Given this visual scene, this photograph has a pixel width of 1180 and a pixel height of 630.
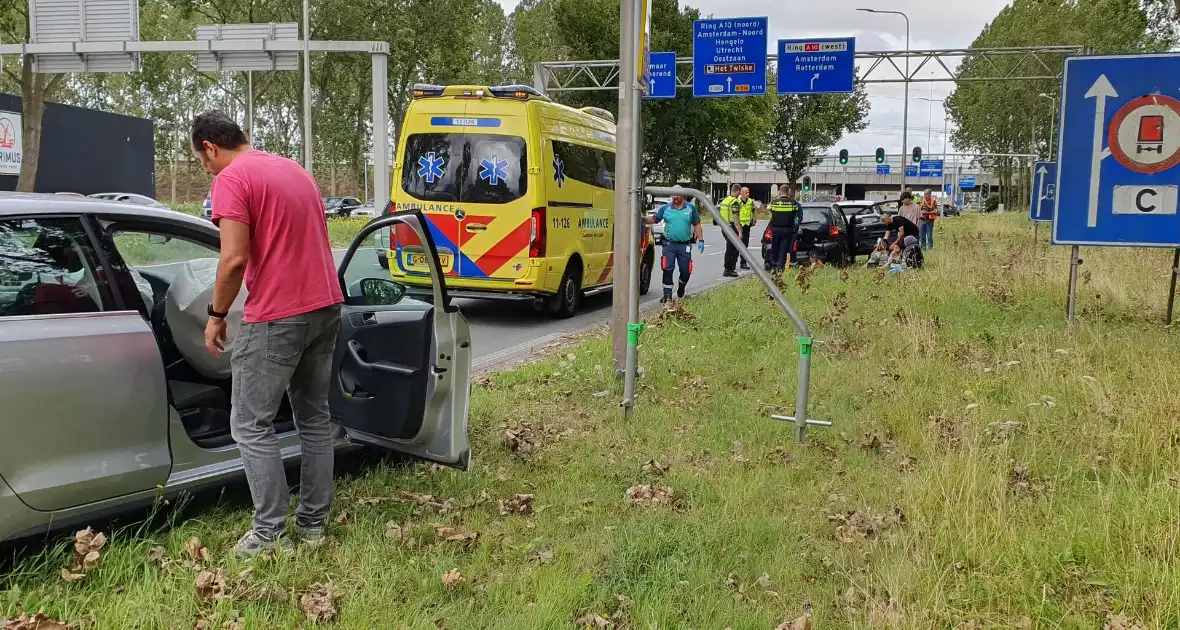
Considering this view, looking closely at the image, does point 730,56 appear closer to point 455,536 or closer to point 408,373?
point 408,373

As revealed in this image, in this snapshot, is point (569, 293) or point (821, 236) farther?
point (821, 236)

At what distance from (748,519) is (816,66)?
880 inches

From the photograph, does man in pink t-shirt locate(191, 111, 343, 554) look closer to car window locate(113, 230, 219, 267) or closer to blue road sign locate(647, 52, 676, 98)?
car window locate(113, 230, 219, 267)

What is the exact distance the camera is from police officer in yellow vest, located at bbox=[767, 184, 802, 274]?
1634 cm

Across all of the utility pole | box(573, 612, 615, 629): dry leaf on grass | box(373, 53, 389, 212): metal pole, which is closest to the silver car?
box(573, 612, 615, 629): dry leaf on grass

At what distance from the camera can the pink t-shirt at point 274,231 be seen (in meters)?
3.33

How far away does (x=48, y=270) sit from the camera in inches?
134

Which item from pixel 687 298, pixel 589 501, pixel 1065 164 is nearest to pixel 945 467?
pixel 589 501

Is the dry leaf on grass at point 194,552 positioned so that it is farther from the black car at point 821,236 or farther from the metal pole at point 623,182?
the black car at point 821,236

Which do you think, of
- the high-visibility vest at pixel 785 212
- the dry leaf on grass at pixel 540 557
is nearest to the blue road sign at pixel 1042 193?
the high-visibility vest at pixel 785 212

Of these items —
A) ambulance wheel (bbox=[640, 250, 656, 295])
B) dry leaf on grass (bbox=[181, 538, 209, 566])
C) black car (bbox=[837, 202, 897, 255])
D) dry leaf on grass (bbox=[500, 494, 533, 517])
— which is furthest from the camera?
black car (bbox=[837, 202, 897, 255])

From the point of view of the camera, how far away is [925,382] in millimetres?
6539

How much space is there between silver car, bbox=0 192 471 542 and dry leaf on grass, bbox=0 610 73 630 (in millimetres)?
350

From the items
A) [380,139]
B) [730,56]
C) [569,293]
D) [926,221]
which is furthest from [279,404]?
[926,221]
